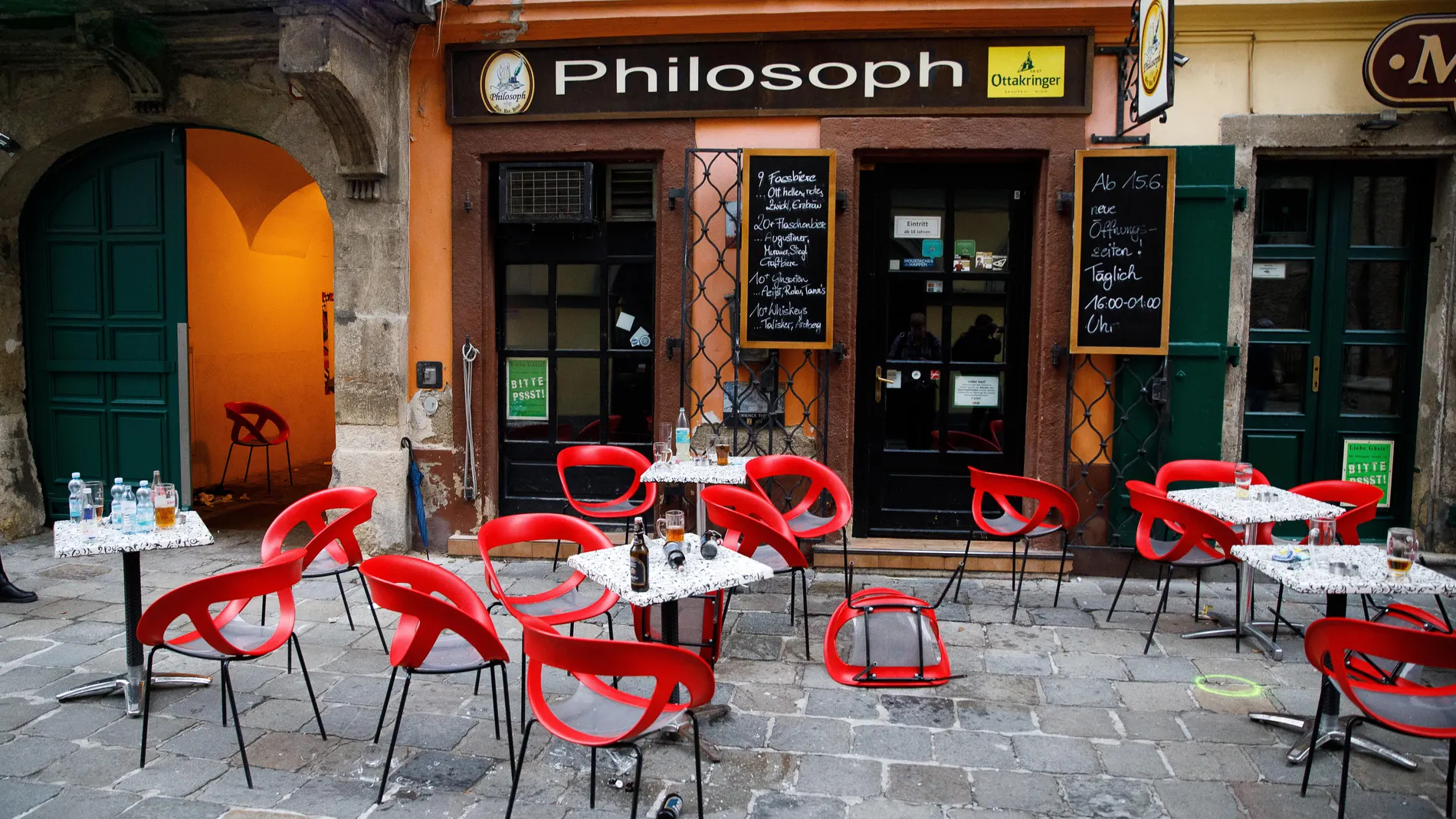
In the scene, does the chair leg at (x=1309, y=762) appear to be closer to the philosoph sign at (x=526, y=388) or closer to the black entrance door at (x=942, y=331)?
the black entrance door at (x=942, y=331)

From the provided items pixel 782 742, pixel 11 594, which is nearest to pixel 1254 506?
pixel 782 742

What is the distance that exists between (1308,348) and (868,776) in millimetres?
4967

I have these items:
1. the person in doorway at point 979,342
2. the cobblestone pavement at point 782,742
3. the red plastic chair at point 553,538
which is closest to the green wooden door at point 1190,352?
the person in doorway at point 979,342

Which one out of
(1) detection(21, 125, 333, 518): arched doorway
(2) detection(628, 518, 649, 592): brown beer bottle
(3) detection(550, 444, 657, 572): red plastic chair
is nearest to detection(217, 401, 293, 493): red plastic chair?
(1) detection(21, 125, 333, 518): arched doorway

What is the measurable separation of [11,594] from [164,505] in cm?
233

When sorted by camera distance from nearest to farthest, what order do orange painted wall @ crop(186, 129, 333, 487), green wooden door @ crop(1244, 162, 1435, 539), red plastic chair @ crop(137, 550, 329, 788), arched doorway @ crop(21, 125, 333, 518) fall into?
red plastic chair @ crop(137, 550, 329, 788) < green wooden door @ crop(1244, 162, 1435, 539) < arched doorway @ crop(21, 125, 333, 518) < orange painted wall @ crop(186, 129, 333, 487)

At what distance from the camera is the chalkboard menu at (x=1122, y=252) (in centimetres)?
659

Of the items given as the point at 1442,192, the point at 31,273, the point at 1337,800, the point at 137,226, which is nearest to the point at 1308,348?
the point at 1442,192

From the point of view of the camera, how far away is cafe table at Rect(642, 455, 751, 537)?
19.6ft

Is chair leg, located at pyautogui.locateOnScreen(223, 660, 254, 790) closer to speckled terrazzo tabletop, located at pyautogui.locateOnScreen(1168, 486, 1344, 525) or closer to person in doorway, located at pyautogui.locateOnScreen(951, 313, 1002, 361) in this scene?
speckled terrazzo tabletop, located at pyautogui.locateOnScreen(1168, 486, 1344, 525)

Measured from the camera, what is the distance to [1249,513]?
5234mm

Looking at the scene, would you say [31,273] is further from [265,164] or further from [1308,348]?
[1308,348]

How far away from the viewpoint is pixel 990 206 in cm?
711

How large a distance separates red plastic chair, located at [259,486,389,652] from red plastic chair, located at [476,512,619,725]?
0.73 m
